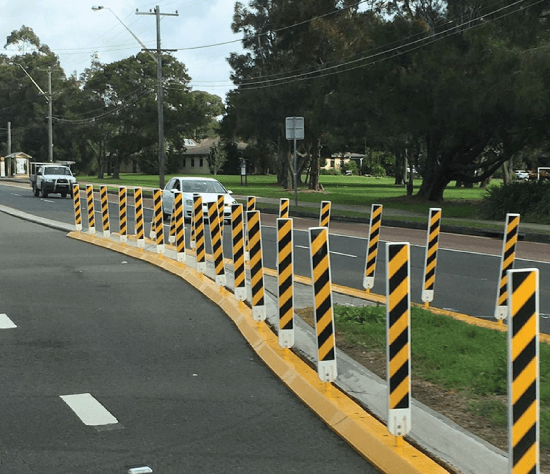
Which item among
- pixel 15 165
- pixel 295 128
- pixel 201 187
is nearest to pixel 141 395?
pixel 201 187

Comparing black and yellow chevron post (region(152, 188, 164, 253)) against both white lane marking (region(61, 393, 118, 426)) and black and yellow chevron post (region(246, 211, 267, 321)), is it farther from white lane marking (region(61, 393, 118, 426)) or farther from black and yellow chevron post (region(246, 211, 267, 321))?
white lane marking (region(61, 393, 118, 426))

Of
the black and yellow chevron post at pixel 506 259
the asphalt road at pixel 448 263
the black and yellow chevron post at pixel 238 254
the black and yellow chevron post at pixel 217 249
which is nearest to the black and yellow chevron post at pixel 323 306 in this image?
the black and yellow chevron post at pixel 238 254

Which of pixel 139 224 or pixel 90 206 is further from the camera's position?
pixel 90 206

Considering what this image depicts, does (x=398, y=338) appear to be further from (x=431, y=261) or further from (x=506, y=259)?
(x=431, y=261)

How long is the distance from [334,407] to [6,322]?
15.9 feet

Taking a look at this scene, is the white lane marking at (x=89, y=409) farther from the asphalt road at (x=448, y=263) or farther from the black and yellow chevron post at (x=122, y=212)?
the black and yellow chevron post at (x=122, y=212)

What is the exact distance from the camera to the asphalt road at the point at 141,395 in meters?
5.61

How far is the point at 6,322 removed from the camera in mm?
10109

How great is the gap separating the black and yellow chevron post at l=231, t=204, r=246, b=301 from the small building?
327 feet

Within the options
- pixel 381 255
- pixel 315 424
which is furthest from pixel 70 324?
pixel 381 255

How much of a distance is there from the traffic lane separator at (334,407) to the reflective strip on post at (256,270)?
0.49 feet

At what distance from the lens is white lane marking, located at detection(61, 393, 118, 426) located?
6355 millimetres

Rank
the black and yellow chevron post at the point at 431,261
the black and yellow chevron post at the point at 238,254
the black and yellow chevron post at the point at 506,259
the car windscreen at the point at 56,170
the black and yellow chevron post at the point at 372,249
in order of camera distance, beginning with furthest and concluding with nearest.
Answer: the car windscreen at the point at 56,170 < the black and yellow chevron post at the point at 372,249 < the black and yellow chevron post at the point at 431,261 < the black and yellow chevron post at the point at 238,254 < the black and yellow chevron post at the point at 506,259

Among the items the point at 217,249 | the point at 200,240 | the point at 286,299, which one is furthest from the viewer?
the point at 200,240
